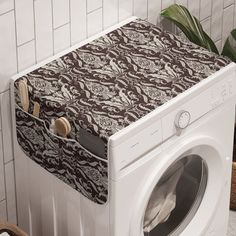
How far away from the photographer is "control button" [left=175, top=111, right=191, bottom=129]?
2.63 metres

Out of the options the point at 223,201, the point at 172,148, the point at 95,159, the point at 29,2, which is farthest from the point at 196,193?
the point at 29,2

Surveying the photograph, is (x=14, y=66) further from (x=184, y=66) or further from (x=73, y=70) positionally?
(x=184, y=66)

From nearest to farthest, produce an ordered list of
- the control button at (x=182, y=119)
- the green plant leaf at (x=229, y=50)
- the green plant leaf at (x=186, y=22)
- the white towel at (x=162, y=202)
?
the control button at (x=182, y=119) < the white towel at (x=162, y=202) < the green plant leaf at (x=186, y=22) < the green plant leaf at (x=229, y=50)

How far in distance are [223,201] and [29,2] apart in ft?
3.45

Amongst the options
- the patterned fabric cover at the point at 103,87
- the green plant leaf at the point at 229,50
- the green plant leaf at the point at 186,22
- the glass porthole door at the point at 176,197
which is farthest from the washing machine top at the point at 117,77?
the green plant leaf at the point at 229,50

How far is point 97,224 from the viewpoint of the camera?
2629 mm

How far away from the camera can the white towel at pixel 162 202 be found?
283 centimetres

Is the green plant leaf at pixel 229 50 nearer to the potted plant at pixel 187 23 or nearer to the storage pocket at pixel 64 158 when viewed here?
the potted plant at pixel 187 23

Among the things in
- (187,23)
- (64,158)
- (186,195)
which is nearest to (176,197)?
(186,195)

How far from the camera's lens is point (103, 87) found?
2.68m

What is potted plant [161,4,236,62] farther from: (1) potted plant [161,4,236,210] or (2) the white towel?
(2) the white towel

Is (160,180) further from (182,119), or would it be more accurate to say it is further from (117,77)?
(117,77)

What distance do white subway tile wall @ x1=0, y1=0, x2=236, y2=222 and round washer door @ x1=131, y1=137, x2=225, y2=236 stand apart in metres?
0.51

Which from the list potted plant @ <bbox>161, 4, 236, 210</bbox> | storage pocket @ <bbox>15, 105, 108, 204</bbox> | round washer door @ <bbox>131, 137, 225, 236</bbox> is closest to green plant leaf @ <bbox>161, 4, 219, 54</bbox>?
potted plant @ <bbox>161, 4, 236, 210</bbox>
